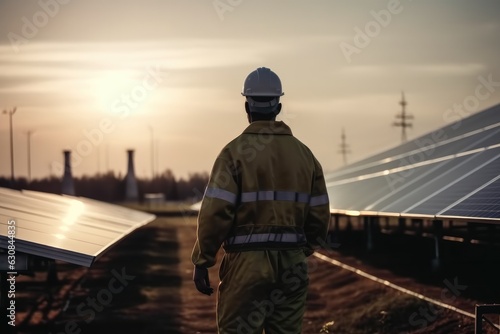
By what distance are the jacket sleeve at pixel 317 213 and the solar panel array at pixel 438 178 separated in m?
7.01

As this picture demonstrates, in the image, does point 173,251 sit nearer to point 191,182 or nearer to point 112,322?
point 112,322

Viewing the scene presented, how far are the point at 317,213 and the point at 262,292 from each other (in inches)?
25.6

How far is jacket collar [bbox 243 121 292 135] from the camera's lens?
18.2 feet

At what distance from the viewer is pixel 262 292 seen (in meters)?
5.47

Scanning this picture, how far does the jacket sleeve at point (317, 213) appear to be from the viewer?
5.79 metres

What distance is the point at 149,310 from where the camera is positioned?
1806cm

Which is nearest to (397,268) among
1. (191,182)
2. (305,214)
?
(305,214)

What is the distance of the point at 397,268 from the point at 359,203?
16.5 feet

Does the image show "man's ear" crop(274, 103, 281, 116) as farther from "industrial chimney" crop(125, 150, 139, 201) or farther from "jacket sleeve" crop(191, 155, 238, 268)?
"industrial chimney" crop(125, 150, 139, 201)

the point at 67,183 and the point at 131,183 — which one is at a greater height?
the point at 67,183

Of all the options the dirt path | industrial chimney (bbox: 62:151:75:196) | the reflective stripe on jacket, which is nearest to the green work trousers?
the reflective stripe on jacket

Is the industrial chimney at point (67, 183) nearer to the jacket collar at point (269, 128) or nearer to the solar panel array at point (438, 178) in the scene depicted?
the solar panel array at point (438, 178)

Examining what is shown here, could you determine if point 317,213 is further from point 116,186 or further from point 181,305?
point 116,186

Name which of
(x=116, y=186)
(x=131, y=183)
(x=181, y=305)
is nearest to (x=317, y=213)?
(x=181, y=305)
